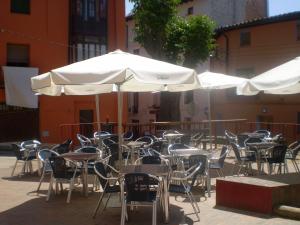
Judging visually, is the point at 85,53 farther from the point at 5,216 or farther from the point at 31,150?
the point at 5,216

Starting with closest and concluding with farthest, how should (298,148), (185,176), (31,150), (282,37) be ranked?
(185,176), (298,148), (31,150), (282,37)

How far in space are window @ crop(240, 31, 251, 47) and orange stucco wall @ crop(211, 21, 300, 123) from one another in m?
0.21

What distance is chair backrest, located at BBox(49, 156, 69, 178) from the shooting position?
Answer: 10.2 meters

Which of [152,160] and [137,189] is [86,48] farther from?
[137,189]

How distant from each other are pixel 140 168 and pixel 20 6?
2016cm

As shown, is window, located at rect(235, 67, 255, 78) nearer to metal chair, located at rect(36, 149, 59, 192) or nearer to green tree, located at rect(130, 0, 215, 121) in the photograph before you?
green tree, located at rect(130, 0, 215, 121)

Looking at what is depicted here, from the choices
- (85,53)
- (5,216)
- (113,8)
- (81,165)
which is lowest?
(5,216)

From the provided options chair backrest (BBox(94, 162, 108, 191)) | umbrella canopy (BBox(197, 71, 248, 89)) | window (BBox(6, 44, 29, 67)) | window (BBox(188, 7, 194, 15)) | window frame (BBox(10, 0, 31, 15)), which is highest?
window (BBox(188, 7, 194, 15))

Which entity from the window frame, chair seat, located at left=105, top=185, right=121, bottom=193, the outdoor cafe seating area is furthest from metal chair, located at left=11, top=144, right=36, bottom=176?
the window frame

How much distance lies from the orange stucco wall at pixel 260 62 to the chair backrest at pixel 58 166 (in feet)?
62.1

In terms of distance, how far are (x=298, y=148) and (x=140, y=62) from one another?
17.6 ft

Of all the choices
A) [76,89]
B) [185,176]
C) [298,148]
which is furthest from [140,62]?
[298,148]

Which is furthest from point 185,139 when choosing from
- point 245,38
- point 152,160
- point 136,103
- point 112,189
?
point 136,103

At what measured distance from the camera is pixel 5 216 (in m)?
8.93
